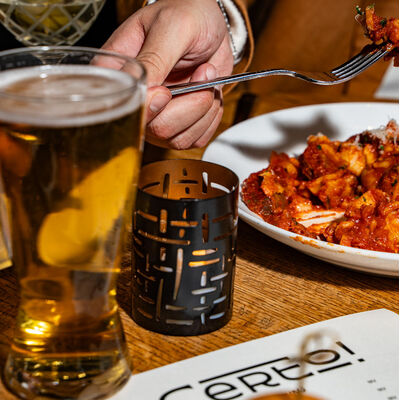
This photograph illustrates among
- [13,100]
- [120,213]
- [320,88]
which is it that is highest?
[13,100]

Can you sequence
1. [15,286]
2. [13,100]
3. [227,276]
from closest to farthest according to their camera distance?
[13,100], [227,276], [15,286]

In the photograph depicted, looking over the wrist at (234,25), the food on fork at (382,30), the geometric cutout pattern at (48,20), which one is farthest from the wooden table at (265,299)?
the geometric cutout pattern at (48,20)

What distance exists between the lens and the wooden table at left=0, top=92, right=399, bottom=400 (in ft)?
2.84

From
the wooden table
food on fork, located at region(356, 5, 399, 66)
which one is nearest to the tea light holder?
the wooden table

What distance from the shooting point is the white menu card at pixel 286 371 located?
2.50 ft

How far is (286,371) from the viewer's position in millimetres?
799

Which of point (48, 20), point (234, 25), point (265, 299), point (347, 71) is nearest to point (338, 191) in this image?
point (347, 71)

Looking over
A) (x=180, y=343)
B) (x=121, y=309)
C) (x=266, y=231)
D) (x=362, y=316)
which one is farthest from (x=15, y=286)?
(x=362, y=316)

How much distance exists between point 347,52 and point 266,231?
7.84 feet

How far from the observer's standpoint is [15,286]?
97cm

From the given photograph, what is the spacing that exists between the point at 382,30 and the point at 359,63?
0.08m

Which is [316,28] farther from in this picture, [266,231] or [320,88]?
[266,231]

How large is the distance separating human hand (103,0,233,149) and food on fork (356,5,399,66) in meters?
0.34

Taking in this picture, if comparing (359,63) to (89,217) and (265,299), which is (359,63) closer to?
(265,299)
